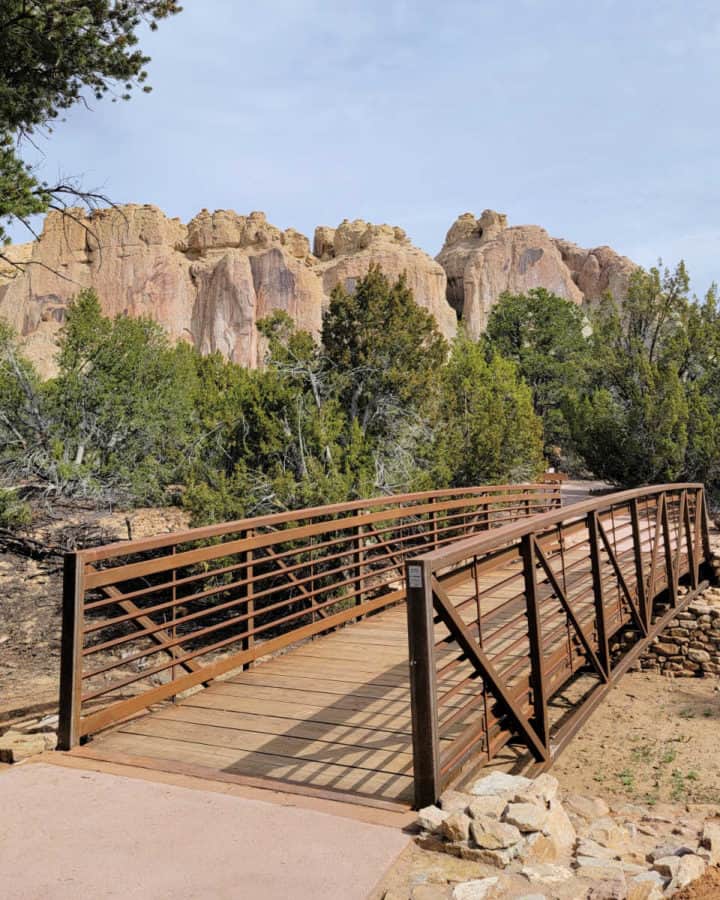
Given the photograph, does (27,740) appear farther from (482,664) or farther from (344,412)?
(344,412)

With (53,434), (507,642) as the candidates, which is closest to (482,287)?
(53,434)

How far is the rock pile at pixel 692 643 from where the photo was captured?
1102cm

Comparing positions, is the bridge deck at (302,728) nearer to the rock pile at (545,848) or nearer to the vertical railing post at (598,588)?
the rock pile at (545,848)

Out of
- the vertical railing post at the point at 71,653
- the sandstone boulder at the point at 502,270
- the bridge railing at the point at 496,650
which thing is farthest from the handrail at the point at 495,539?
the sandstone boulder at the point at 502,270

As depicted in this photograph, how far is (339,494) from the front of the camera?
491 inches

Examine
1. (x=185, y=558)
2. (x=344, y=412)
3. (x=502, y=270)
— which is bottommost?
(x=185, y=558)

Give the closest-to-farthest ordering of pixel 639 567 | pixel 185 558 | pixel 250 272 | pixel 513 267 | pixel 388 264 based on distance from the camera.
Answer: pixel 185 558, pixel 639 567, pixel 250 272, pixel 388 264, pixel 513 267

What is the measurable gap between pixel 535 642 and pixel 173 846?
2.52 meters

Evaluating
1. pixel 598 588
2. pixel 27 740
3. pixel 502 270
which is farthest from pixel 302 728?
pixel 502 270

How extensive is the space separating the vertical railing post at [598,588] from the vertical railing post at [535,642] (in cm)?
163

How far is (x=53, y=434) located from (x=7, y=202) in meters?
9.27

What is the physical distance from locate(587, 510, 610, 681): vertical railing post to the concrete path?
3563mm

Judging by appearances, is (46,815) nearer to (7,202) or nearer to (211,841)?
(211,841)

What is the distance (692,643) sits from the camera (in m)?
11.1
